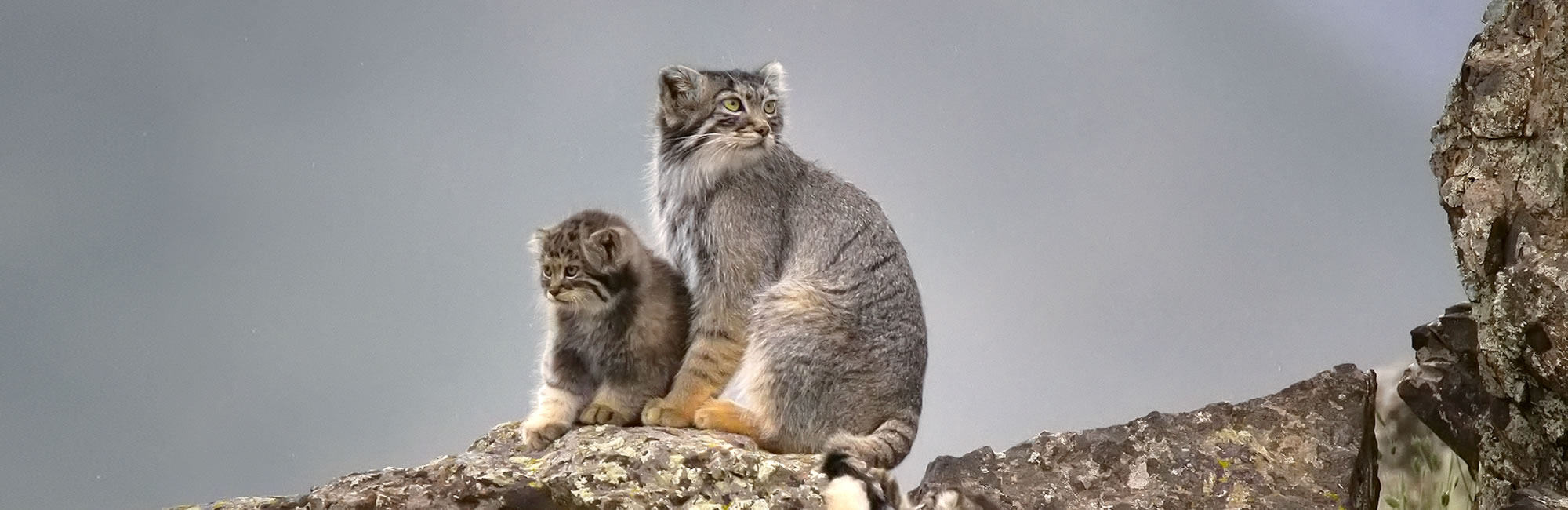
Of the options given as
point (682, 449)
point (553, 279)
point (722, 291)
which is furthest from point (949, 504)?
point (553, 279)

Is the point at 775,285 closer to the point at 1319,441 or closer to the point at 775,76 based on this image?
the point at 775,76

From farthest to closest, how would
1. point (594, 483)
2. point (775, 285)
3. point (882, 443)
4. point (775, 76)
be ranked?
point (775, 76) < point (775, 285) < point (882, 443) < point (594, 483)

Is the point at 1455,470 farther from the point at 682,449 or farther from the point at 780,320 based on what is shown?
the point at 682,449

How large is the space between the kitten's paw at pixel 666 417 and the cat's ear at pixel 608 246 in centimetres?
59

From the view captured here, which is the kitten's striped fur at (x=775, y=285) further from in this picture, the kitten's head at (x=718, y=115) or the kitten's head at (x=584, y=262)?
the kitten's head at (x=584, y=262)

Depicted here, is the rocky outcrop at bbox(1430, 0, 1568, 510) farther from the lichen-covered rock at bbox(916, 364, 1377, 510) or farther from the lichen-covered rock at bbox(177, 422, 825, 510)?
the lichen-covered rock at bbox(177, 422, 825, 510)

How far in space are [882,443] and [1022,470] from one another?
0.56 m

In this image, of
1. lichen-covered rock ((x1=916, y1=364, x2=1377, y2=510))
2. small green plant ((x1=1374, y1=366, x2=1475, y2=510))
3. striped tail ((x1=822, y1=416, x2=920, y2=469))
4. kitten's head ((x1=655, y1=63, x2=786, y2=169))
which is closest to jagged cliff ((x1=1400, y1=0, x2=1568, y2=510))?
lichen-covered rock ((x1=916, y1=364, x2=1377, y2=510))

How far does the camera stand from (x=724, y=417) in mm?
5348

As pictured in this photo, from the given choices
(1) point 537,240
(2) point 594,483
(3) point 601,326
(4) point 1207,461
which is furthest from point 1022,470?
(1) point 537,240

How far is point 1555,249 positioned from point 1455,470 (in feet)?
6.10

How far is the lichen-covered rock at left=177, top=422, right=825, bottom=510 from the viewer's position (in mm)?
4625

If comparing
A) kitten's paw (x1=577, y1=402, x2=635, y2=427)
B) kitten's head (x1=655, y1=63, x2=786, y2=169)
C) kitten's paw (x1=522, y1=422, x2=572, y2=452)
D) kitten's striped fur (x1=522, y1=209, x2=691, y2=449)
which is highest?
kitten's head (x1=655, y1=63, x2=786, y2=169)

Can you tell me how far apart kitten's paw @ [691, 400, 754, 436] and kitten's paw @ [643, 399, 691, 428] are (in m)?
0.04
